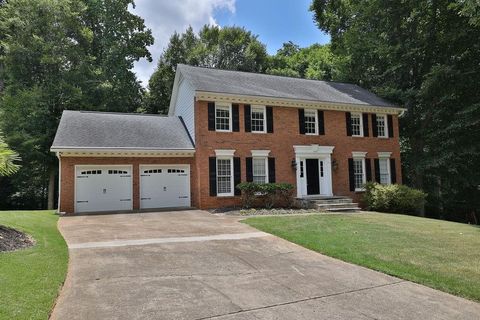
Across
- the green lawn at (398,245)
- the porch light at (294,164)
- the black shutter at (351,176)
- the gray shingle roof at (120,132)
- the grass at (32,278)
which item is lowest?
the green lawn at (398,245)

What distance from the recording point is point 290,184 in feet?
57.6

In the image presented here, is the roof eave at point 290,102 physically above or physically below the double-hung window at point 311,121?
above

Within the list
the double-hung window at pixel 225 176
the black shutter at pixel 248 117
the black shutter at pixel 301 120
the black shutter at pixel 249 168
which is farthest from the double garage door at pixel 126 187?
the black shutter at pixel 301 120

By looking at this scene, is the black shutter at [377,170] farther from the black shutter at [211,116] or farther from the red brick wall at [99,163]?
the red brick wall at [99,163]

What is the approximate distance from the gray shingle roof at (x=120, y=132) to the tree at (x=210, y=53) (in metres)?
16.5

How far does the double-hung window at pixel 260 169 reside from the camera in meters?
17.8

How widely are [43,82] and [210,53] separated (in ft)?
57.0

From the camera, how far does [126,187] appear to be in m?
16.7

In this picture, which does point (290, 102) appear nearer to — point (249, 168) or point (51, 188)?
point (249, 168)

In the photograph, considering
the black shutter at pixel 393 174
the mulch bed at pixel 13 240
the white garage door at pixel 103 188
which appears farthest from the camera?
the black shutter at pixel 393 174

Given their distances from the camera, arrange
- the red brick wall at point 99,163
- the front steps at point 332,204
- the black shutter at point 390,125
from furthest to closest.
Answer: the black shutter at point 390,125, the front steps at point 332,204, the red brick wall at point 99,163

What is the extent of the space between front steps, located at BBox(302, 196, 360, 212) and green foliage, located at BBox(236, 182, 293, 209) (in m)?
1.10

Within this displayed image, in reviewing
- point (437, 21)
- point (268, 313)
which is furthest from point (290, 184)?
point (437, 21)

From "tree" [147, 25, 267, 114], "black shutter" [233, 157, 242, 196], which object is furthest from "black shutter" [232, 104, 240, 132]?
"tree" [147, 25, 267, 114]
